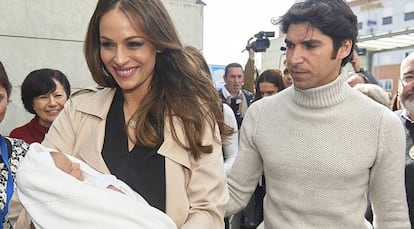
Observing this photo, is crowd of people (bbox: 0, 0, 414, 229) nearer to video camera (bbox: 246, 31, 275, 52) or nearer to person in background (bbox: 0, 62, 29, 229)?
person in background (bbox: 0, 62, 29, 229)

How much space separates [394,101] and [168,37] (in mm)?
2544

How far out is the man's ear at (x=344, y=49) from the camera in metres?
1.77

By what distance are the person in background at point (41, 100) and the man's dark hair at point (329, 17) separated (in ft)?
5.62

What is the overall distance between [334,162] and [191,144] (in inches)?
24.5

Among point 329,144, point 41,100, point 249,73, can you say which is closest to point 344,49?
point 329,144

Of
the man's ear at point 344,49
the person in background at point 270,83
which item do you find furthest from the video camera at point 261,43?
the man's ear at point 344,49

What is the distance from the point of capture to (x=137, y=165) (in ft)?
4.73

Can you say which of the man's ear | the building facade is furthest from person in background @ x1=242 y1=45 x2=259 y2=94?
A: the man's ear

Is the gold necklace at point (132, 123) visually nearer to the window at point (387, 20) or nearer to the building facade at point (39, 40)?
the building facade at point (39, 40)

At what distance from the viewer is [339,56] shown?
1770 millimetres

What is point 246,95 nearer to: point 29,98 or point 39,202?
point 29,98

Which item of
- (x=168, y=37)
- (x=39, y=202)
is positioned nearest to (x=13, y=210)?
(x=39, y=202)

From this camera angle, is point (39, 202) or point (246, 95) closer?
point (39, 202)

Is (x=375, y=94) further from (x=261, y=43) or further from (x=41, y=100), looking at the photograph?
(x=261, y=43)
